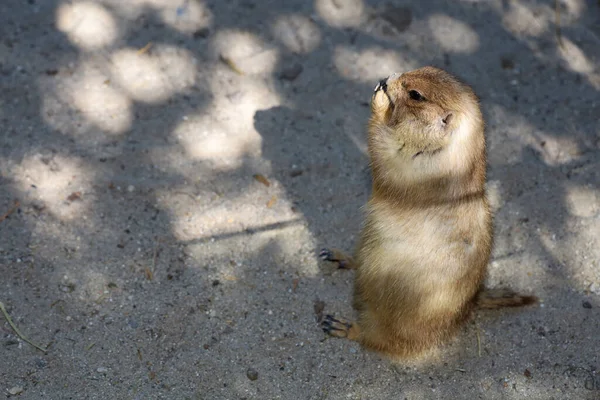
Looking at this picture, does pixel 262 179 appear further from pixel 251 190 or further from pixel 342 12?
pixel 342 12

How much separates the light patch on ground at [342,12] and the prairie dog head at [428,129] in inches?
65.6

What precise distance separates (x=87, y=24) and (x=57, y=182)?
113cm

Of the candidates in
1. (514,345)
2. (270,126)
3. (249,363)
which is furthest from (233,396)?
(270,126)

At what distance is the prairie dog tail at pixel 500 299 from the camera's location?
3.14 meters

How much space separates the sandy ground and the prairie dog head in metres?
0.91

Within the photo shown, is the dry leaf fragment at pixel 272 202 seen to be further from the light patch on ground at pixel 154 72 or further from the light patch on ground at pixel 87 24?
the light patch on ground at pixel 87 24

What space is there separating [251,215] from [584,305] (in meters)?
1.72

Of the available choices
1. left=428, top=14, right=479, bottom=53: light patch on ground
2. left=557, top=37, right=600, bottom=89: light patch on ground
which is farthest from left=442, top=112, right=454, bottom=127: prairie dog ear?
left=557, top=37, right=600, bottom=89: light patch on ground

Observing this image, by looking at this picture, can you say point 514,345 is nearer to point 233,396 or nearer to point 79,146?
point 233,396

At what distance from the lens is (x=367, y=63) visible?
4.14m

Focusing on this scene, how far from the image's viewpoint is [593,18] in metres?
4.45

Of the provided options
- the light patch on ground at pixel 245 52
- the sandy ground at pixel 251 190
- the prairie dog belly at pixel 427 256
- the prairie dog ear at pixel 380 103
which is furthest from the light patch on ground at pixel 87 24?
the prairie dog belly at pixel 427 256

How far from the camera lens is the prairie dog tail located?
10.3 ft

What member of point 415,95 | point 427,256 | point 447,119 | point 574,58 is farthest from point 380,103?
point 574,58
